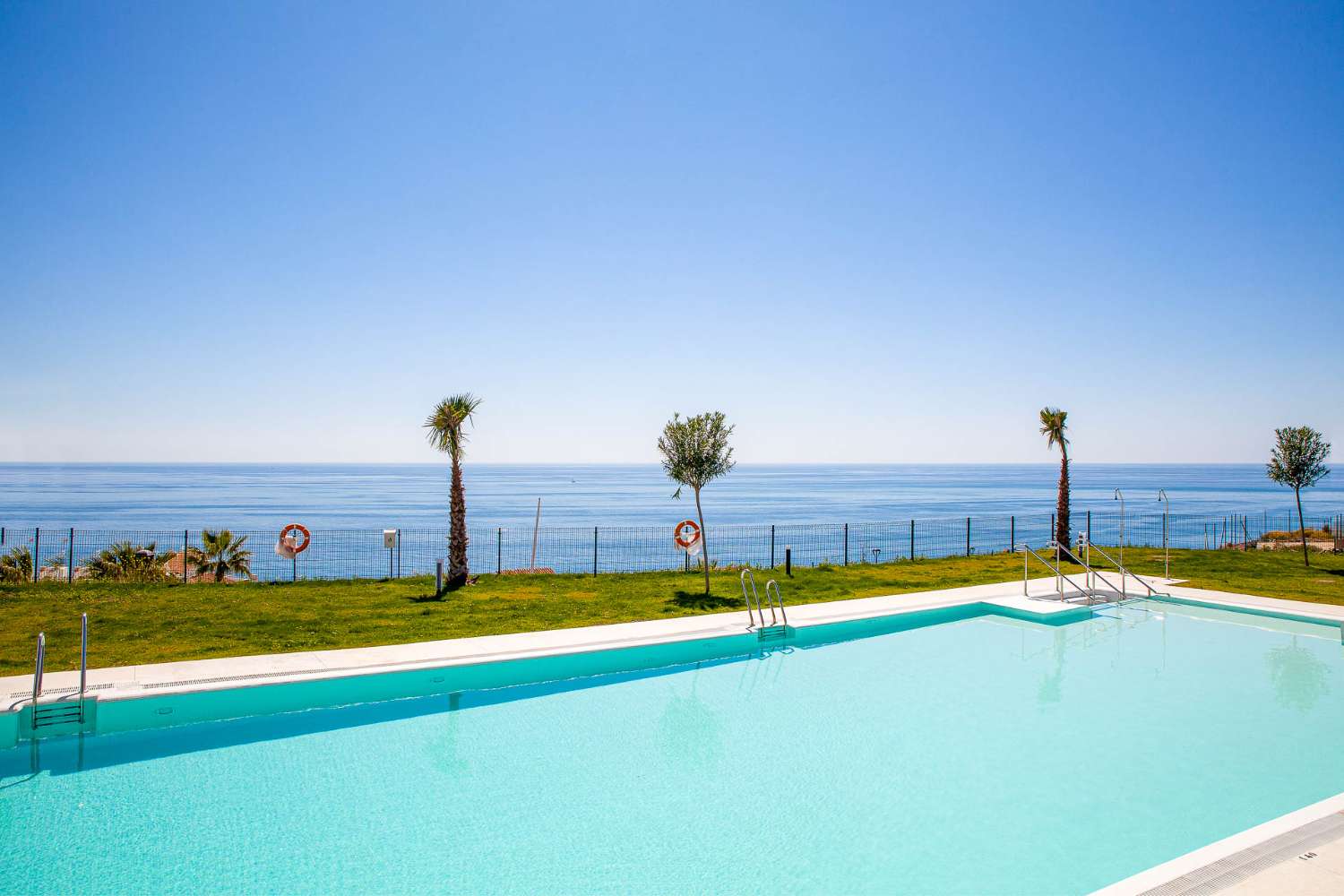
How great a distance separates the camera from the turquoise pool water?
552 cm

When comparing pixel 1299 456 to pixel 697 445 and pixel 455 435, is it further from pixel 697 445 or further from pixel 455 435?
pixel 455 435

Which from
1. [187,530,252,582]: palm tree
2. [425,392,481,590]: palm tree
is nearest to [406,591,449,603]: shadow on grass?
[425,392,481,590]: palm tree

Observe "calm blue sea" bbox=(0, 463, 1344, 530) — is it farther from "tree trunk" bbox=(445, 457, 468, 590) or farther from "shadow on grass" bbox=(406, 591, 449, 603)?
"shadow on grass" bbox=(406, 591, 449, 603)

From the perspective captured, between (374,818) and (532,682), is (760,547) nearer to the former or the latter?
(532,682)

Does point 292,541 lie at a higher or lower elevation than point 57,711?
higher

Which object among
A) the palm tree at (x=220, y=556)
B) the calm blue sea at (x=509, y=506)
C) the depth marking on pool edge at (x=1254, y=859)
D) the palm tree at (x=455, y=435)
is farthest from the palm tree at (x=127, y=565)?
the calm blue sea at (x=509, y=506)

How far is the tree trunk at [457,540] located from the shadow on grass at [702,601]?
5.01 meters

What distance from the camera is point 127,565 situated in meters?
20.5

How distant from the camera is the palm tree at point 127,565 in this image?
19.9 meters

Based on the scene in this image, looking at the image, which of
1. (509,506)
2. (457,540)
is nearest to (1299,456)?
(457,540)

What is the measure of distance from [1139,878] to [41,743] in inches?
378

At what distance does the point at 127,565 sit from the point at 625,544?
30409 millimetres

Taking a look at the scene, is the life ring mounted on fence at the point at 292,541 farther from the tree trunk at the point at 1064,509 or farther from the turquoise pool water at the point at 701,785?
the tree trunk at the point at 1064,509

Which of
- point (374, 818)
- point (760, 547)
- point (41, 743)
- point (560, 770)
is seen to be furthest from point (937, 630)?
point (760, 547)
